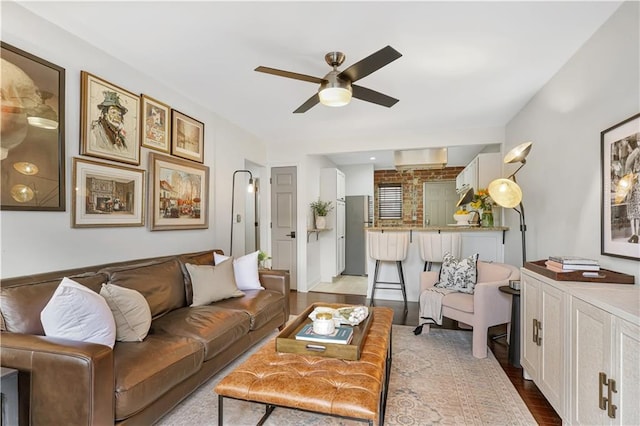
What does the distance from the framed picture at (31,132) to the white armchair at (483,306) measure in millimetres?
3297

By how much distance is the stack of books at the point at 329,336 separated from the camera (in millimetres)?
1786

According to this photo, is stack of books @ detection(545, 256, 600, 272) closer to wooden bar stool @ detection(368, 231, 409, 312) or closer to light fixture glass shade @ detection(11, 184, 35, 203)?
wooden bar stool @ detection(368, 231, 409, 312)

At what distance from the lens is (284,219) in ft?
17.4

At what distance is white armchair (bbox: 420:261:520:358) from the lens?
8.97 feet

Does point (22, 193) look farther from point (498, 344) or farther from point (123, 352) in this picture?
point (498, 344)

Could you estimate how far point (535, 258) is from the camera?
10.6 ft

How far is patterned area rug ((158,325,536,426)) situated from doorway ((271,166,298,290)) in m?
2.74

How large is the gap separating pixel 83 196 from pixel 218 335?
4.71 feet

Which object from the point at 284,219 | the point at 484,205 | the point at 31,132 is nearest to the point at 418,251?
the point at 484,205

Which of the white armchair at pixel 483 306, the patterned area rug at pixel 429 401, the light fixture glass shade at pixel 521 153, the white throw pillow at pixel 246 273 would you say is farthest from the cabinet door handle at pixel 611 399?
the white throw pillow at pixel 246 273

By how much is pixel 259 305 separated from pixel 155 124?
1967mm

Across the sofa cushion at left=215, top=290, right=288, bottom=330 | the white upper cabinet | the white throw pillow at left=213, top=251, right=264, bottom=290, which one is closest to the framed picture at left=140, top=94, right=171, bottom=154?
the white throw pillow at left=213, top=251, right=264, bottom=290

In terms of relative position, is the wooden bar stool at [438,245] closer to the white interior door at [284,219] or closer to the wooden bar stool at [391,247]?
the wooden bar stool at [391,247]


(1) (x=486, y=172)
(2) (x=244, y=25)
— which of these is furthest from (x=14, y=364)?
(1) (x=486, y=172)
